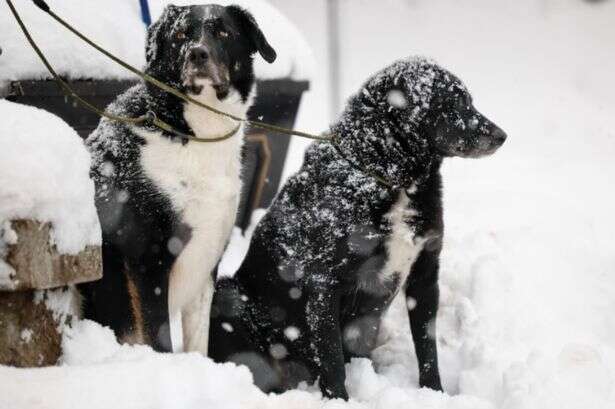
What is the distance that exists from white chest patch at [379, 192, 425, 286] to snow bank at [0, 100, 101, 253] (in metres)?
1.21

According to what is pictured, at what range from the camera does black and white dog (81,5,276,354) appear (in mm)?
2758

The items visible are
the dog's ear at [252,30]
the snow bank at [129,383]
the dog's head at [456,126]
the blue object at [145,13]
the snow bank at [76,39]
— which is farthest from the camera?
the blue object at [145,13]

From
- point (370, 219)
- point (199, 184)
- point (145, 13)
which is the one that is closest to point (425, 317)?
point (370, 219)

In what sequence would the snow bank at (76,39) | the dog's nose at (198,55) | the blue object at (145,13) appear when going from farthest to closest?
the blue object at (145,13) < the snow bank at (76,39) < the dog's nose at (198,55)

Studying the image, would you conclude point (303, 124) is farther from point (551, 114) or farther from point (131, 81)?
point (131, 81)

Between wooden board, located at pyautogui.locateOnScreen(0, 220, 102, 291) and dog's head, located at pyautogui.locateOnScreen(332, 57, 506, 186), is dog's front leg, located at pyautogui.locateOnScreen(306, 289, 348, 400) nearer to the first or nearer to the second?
dog's head, located at pyautogui.locateOnScreen(332, 57, 506, 186)

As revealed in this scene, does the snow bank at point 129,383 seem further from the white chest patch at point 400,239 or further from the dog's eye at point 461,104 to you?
the dog's eye at point 461,104

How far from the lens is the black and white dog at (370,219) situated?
284 cm

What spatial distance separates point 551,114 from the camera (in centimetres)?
1048

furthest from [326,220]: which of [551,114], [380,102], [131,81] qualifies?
[551,114]

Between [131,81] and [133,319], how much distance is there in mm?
1741

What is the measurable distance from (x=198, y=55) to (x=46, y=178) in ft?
2.90

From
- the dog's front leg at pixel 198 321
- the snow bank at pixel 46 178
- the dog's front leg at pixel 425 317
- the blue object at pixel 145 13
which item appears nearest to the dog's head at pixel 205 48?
the snow bank at pixel 46 178

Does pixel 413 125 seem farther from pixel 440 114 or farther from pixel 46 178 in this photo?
pixel 46 178
